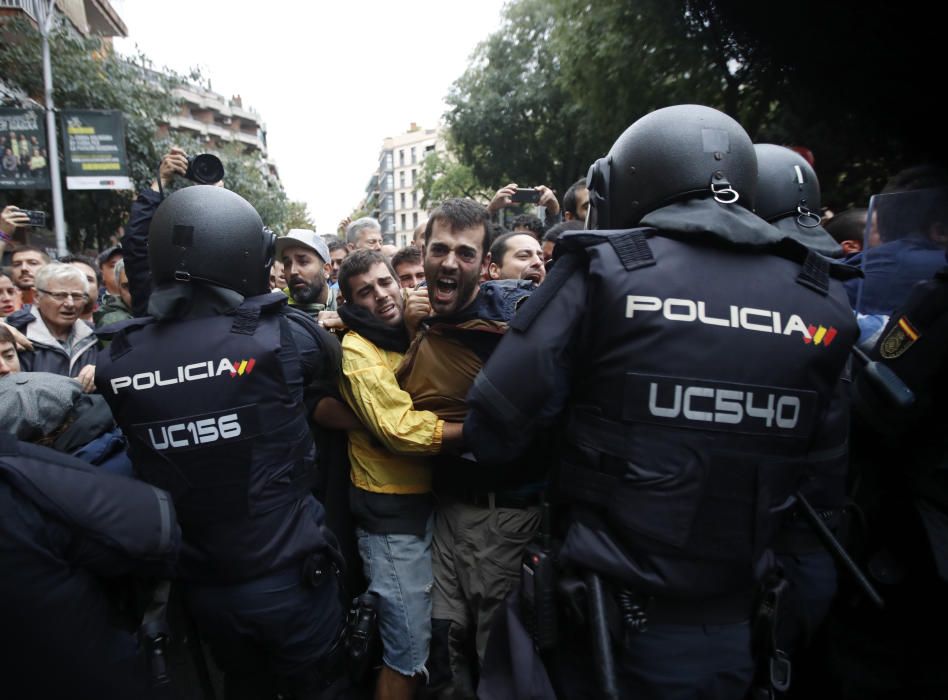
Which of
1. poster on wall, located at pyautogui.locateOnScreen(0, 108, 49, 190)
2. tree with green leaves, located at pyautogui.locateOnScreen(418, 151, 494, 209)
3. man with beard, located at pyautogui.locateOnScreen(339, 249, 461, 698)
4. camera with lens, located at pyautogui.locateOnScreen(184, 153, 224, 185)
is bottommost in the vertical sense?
man with beard, located at pyautogui.locateOnScreen(339, 249, 461, 698)

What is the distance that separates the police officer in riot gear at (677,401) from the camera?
1.43 m

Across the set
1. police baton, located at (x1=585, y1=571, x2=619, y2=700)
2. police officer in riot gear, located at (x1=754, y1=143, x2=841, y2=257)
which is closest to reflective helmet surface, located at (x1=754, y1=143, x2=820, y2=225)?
police officer in riot gear, located at (x1=754, y1=143, x2=841, y2=257)

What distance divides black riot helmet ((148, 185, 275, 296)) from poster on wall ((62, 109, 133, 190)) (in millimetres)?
12345

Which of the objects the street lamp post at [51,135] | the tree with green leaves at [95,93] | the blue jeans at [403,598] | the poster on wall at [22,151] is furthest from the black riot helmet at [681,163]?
the poster on wall at [22,151]

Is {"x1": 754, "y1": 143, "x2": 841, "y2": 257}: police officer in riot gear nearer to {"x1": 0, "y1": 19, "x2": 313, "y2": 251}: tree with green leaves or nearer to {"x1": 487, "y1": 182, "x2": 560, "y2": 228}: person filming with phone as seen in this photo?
{"x1": 487, "y1": 182, "x2": 560, "y2": 228}: person filming with phone

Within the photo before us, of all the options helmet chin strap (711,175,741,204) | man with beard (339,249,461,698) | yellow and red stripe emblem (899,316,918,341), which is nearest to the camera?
helmet chin strap (711,175,741,204)

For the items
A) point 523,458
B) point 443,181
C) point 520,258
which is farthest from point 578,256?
point 443,181

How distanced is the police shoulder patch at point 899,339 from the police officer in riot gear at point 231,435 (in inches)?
80.8

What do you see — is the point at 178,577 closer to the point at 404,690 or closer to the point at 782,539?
the point at 404,690

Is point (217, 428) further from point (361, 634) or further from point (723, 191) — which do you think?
point (723, 191)

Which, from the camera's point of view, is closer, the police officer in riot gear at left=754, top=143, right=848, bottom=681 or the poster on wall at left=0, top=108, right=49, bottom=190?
the police officer in riot gear at left=754, top=143, right=848, bottom=681

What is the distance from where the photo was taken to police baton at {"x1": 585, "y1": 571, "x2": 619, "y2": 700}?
4.69 ft

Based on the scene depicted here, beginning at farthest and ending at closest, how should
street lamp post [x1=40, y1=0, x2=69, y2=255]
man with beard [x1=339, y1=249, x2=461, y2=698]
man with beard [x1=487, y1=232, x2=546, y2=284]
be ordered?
street lamp post [x1=40, y1=0, x2=69, y2=255] → man with beard [x1=487, y1=232, x2=546, y2=284] → man with beard [x1=339, y1=249, x2=461, y2=698]

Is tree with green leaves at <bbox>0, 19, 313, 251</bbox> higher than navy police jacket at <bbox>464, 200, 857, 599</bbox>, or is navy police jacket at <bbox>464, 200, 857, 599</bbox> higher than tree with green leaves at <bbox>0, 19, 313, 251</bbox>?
tree with green leaves at <bbox>0, 19, 313, 251</bbox>
